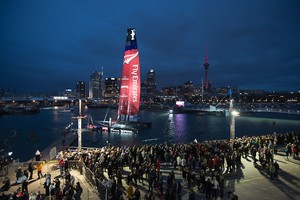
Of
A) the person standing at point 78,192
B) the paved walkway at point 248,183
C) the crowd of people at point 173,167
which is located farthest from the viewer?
the paved walkway at point 248,183

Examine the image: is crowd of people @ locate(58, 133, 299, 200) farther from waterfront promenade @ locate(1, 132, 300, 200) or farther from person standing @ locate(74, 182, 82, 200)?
person standing @ locate(74, 182, 82, 200)

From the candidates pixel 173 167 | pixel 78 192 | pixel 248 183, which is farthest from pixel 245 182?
pixel 78 192

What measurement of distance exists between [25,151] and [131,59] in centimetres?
2198

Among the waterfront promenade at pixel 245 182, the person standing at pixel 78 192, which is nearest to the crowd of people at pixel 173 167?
the waterfront promenade at pixel 245 182

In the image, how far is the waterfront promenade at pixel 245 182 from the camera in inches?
450

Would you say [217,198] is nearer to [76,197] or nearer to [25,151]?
[76,197]

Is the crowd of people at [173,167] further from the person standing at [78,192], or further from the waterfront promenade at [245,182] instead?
the person standing at [78,192]

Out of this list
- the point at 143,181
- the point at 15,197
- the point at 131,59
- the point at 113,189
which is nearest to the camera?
the point at 15,197

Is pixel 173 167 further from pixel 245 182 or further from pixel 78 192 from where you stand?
pixel 78 192

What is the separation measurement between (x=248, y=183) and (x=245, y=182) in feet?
0.60

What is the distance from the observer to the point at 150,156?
51.7 feet

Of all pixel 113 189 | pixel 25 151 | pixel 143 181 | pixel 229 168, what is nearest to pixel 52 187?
pixel 113 189

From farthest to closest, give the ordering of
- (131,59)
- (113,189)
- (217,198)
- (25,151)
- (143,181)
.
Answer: (131,59), (25,151), (143,181), (217,198), (113,189)

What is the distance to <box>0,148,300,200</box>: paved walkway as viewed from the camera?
1141 centimetres
